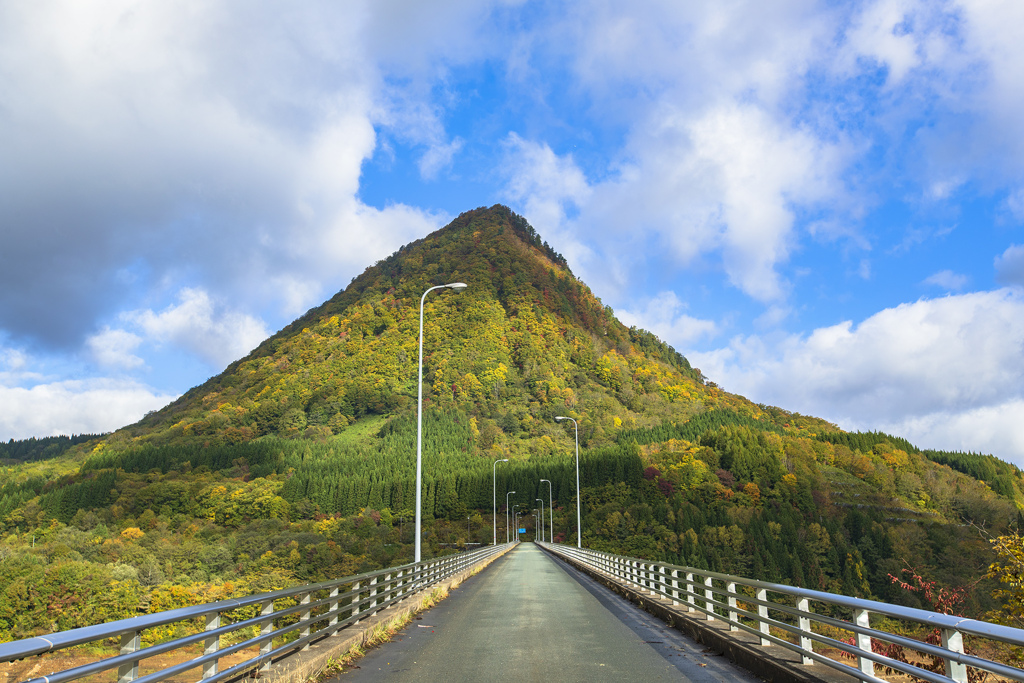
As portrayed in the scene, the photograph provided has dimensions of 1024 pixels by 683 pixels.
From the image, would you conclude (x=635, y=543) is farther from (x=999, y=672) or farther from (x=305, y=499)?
(x=999, y=672)

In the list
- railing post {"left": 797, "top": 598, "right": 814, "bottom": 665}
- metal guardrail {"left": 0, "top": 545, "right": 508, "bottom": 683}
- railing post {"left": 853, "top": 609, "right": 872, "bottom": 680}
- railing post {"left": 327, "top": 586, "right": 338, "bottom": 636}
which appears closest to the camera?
metal guardrail {"left": 0, "top": 545, "right": 508, "bottom": 683}

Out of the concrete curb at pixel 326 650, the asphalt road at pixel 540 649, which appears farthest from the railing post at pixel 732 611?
the concrete curb at pixel 326 650

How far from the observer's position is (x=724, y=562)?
354ft

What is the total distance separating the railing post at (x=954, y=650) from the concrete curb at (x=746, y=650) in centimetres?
212

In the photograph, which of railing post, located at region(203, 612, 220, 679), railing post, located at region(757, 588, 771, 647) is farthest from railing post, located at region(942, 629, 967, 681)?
railing post, located at region(203, 612, 220, 679)

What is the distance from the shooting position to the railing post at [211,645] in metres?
5.98

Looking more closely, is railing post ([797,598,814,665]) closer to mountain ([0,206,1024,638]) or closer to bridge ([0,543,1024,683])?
bridge ([0,543,1024,683])

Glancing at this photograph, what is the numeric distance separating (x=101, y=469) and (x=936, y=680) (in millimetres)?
184667

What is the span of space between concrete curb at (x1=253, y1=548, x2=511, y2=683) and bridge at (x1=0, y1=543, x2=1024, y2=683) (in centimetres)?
3

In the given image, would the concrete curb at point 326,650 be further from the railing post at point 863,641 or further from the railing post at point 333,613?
the railing post at point 863,641

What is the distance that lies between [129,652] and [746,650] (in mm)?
A: 7415

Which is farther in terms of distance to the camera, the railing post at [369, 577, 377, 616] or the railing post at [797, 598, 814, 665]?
the railing post at [369, 577, 377, 616]

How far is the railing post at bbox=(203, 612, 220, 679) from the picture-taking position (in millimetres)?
5980

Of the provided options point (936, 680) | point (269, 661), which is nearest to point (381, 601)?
point (269, 661)
